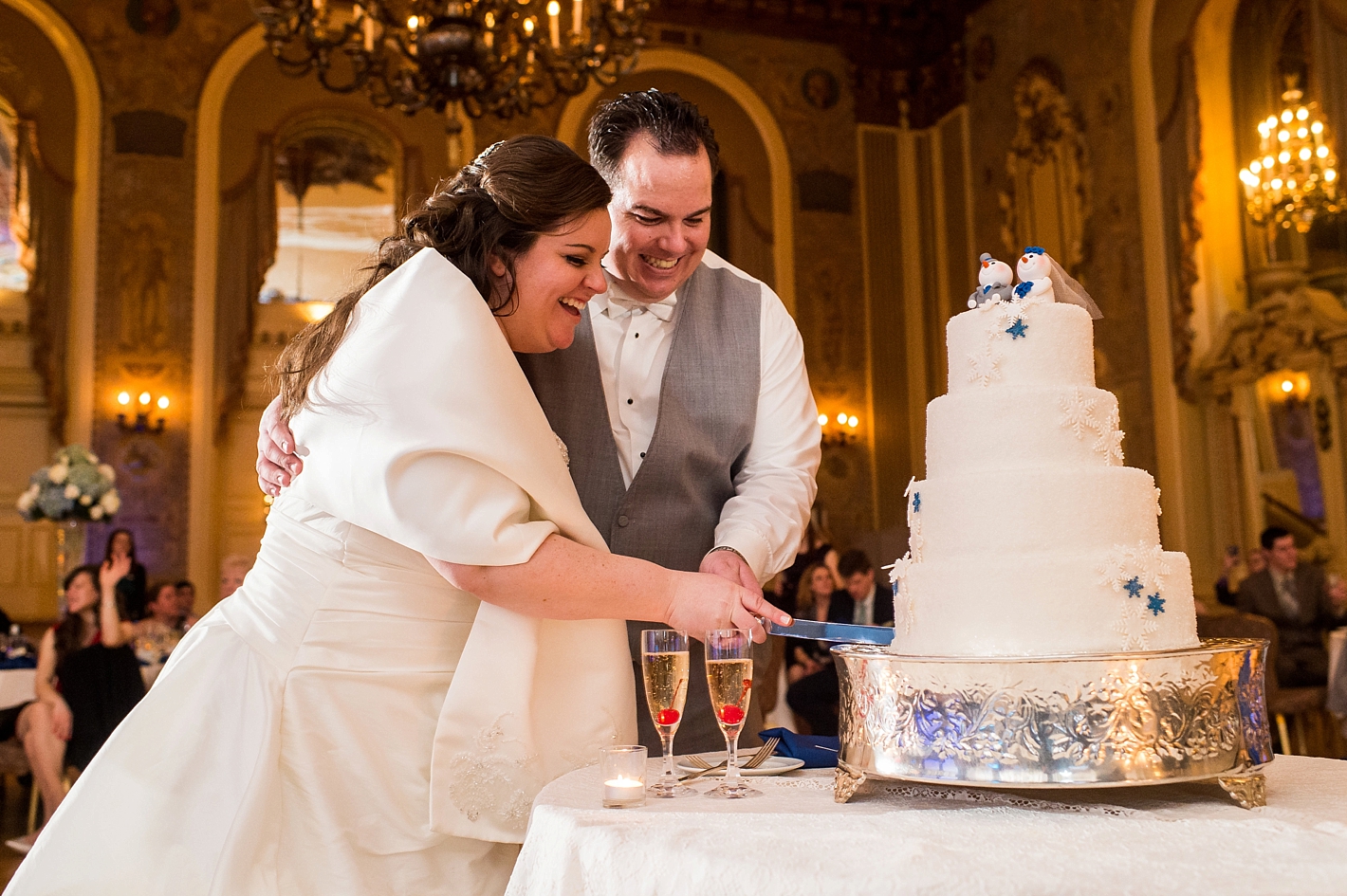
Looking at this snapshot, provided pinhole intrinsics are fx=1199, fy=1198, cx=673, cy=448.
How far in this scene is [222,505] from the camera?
33.5 feet

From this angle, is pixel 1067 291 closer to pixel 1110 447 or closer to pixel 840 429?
pixel 1110 447

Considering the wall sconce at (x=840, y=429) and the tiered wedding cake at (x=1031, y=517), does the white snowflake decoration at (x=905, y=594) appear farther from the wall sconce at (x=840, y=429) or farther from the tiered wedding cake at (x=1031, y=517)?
the wall sconce at (x=840, y=429)

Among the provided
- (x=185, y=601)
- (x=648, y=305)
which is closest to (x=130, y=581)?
(x=185, y=601)

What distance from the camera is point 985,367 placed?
164 centimetres

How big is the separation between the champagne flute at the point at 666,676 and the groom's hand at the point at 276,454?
0.60 metres

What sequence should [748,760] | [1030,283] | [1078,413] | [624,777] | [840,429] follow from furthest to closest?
1. [840,429]
2. [748,760]
3. [1030,283]
4. [1078,413]
5. [624,777]

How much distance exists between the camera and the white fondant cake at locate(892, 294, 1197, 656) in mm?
1475

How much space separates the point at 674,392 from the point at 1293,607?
6067mm

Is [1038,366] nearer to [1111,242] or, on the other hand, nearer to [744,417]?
[744,417]

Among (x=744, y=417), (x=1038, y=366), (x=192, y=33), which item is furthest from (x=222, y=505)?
(x=1038, y=366)

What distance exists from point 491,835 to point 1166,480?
8392mm

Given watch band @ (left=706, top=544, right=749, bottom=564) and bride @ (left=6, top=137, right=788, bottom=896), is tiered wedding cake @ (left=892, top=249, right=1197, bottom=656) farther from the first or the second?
watch band @ (left=706, top=544, right=749, bottom=564)

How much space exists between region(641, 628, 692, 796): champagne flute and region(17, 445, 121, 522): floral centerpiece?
7091 millimetres

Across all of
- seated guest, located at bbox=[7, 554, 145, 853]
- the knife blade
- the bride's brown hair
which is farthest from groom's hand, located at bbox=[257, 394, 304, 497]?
seated guest, located at bbox=[7, 554, 145, 853]
